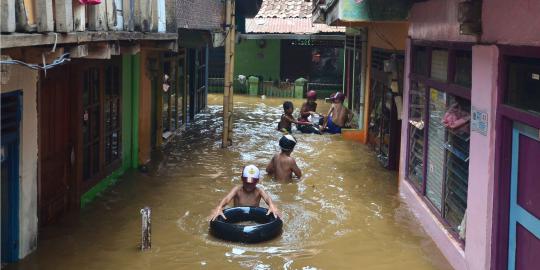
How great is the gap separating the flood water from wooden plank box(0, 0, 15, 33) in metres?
3.56

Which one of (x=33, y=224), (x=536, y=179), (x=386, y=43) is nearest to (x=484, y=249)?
(x=536, y=179)

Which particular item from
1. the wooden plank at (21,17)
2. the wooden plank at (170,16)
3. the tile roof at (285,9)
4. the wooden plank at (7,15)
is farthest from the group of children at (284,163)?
the tile roof at (285,9)

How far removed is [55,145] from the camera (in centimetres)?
867

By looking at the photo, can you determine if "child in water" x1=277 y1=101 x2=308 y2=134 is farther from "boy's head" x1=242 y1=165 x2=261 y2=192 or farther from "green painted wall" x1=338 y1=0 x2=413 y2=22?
"boy's head" x1=242 y1=165 x2=261 y2=192

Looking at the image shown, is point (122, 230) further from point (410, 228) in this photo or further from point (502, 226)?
point (502, 226)

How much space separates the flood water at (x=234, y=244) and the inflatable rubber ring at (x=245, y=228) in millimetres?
100

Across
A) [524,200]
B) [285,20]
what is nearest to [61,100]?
[524,200]

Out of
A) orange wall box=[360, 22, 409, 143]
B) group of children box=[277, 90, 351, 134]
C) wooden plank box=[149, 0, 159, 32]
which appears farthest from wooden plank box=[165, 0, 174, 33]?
group of children box=[277, 90, 351, 134]

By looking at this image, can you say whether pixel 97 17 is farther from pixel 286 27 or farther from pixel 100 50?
pixel 286 27

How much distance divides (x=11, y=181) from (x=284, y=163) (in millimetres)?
5442

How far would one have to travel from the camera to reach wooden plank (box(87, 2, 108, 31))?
20.1 ft

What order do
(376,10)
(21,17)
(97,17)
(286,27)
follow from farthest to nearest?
(286,27), (376,10), (97,17), (21,17)

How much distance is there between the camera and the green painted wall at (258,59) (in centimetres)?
2889

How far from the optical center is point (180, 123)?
17844 millimetres
